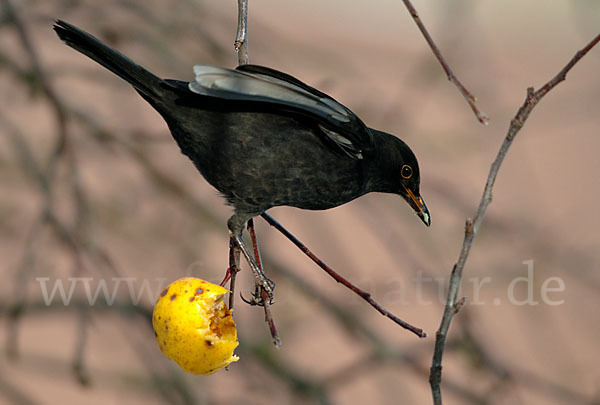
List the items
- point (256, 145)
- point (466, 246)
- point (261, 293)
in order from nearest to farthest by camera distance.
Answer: point (466, 246)
point (256, 145)
point (261, 293)

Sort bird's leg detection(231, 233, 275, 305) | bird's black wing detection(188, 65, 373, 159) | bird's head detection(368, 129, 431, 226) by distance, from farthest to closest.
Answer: bird's head detection(368, 129, 431, 226) → bird's leg detection(231, 233, 275, 305) → bird's black wing detection(188, 65, 373, 159)

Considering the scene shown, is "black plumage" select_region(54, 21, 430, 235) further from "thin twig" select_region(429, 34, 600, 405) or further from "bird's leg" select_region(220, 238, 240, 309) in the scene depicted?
"thin twig" select_region(429, 34, 600, 405)

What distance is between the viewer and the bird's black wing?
2.00 meters

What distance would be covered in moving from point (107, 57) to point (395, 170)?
3.73ft

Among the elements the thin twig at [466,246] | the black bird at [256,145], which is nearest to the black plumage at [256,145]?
the black bird at [256,145]

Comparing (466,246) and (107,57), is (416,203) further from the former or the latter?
(107,57)

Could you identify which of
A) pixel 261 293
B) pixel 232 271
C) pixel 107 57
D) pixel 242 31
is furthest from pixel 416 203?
pixel 107 57

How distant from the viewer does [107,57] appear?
2318mm

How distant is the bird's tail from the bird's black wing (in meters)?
0.40

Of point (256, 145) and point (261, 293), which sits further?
point (261, 293)

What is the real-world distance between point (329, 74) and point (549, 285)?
7.69ft

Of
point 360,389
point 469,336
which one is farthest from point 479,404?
point 360,389

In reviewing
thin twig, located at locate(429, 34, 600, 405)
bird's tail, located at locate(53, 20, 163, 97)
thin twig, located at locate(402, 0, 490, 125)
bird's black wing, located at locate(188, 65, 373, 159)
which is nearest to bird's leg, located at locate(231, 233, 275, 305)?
bird's black wing, located at locate(188, 65, 373, 159)

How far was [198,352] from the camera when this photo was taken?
2111 mm
